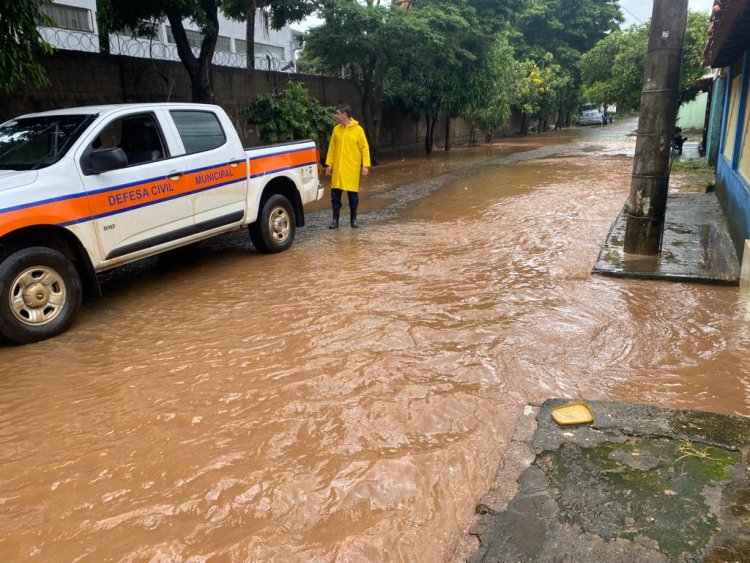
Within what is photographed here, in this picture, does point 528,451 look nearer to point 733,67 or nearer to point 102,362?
point 102,362

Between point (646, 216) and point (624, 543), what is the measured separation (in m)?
5.13

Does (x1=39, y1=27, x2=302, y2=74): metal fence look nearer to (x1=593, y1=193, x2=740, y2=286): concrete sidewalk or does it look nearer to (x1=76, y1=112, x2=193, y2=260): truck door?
(x1=76, y1=112, x2=193, y2=260): truck door

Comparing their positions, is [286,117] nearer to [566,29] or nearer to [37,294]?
[37,294]

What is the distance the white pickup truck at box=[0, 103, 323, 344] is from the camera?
15.6 feet

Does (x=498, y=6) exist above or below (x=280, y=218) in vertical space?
above

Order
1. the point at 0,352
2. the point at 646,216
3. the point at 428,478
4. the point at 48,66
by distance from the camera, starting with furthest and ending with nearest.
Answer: the point at 48,66, the point at 646,216, the point at 0,352, the point at 428,478

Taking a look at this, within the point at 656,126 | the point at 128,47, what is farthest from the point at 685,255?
the point at 128,47

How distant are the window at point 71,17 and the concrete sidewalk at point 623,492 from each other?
2453 cm

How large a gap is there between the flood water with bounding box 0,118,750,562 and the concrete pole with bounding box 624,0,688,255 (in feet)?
2.39

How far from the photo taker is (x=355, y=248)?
801 cm

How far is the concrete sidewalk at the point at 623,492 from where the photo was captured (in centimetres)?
244

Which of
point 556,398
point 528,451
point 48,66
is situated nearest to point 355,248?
point 556,398

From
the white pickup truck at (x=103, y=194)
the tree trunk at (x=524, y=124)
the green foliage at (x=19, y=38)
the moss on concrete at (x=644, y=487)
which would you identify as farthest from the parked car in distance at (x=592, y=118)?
the moss on concrete at (x=644, y=487)

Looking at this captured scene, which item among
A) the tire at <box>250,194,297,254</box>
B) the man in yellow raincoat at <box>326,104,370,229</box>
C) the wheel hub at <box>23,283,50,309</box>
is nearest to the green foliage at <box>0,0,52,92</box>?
the tire at <box>250,194,297,254</box>
